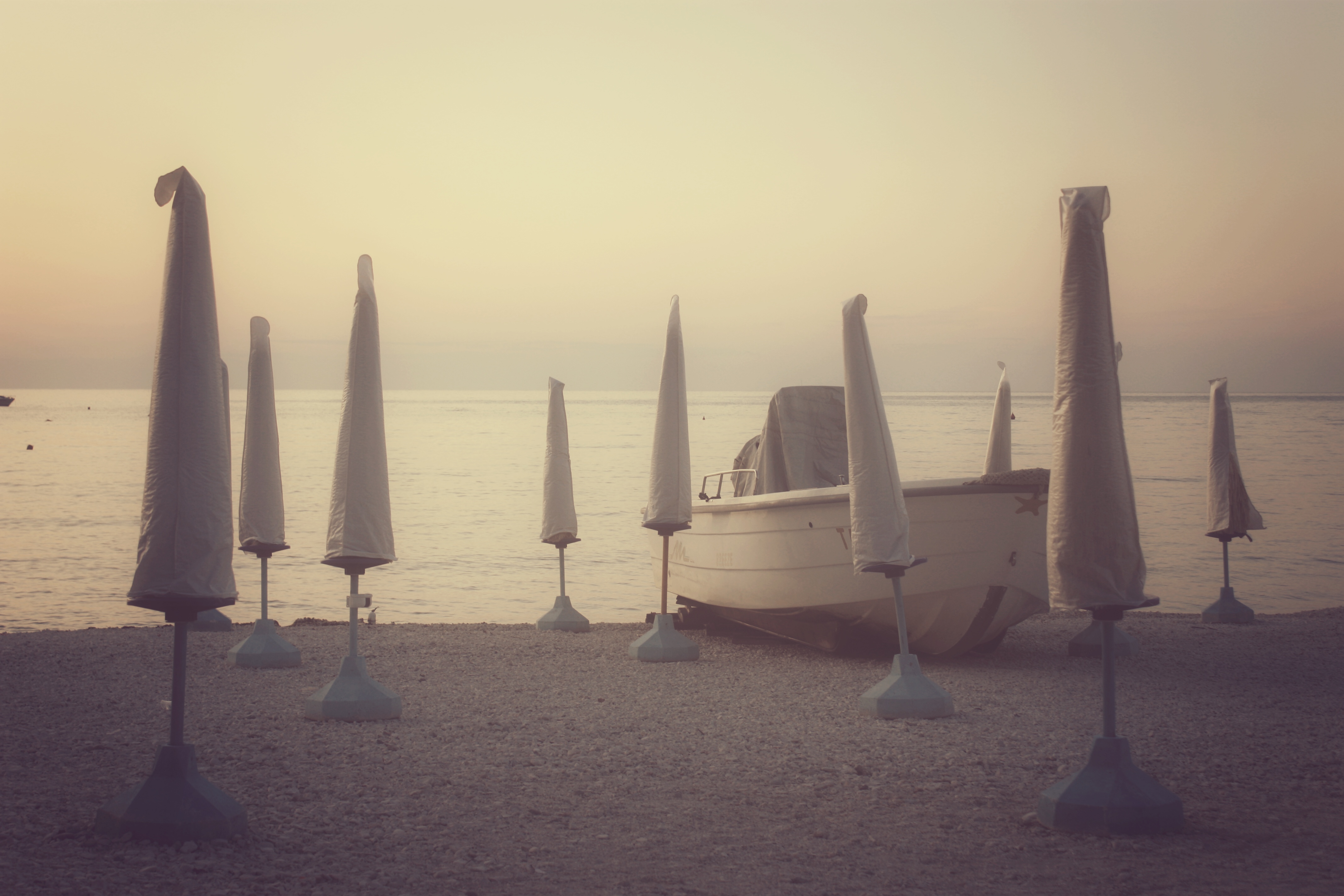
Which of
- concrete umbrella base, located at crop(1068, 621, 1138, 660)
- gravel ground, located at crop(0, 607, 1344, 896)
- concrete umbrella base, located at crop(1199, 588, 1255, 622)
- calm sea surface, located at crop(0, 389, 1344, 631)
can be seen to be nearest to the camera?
gravel ground, located at crop(0, 607, 1344, 896)

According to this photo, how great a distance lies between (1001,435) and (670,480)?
151 inches

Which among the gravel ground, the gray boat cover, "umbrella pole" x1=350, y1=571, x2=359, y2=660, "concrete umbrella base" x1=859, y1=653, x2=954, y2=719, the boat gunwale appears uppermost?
the gray boat cover

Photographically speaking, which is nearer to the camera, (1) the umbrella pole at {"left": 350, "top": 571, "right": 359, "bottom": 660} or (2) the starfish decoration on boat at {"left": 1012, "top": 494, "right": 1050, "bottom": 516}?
(1) the umbrella pole at {"left": 350, "top": 571, "right": 359, "bottom": 660}

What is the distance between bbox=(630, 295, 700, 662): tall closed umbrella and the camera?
10062mm

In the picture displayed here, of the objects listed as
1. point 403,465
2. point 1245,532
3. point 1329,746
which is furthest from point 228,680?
point 403,465

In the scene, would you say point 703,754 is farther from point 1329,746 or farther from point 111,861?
point 1329,746

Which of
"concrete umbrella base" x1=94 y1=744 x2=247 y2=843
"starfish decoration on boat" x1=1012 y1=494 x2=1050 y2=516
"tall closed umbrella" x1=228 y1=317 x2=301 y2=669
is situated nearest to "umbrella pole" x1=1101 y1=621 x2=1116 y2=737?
"concrete umbrella base" x1=94 y1=744 x2=247 y2=843

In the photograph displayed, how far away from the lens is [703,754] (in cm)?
629

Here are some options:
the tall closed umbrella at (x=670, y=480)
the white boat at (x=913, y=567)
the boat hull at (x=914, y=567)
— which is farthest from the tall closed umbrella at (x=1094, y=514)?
the tall closed umbrella at (x=670, y=480)

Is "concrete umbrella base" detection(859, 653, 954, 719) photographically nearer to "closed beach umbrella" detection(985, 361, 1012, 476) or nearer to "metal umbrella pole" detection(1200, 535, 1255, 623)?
"closed beach umbrella" detection(985, 361, 1012, 476)

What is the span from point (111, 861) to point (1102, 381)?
4.79m

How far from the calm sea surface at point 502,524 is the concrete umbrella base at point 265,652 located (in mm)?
5455

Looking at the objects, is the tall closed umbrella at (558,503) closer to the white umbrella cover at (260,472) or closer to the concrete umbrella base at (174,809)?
the white umbrella cover at (260,472)

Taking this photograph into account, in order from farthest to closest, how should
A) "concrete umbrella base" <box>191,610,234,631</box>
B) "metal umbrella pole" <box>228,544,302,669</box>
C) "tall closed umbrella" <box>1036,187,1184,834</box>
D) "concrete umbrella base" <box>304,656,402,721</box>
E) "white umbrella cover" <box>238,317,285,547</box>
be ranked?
"concrete umbrella base" <box>191,610,234,631</box> → "metal umbrella pole" <box>228,544,302,669</box> → "white umbrella cover" <box>238,317,285,547</box> → "concrete umbrella base" <box>304,656,402,721</box> → "tall closed umbrella" <box>1036,187,1184,834</box>
